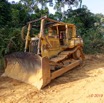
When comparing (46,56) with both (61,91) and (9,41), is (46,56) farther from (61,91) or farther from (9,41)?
(9,41)

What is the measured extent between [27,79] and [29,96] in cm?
117

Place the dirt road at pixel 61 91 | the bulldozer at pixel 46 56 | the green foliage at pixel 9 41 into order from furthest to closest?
1. the green foliage at pixel 9 41
2. the bulldozer at pixel 46 56
3. the dirt road at pixel 61 91

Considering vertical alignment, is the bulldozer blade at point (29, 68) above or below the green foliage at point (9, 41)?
below

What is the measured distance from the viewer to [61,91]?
665 cm

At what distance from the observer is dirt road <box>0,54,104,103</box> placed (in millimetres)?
5922

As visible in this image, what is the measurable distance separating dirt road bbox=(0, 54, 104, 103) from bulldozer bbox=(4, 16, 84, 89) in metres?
0.26

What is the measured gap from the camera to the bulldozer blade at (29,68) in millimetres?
6910

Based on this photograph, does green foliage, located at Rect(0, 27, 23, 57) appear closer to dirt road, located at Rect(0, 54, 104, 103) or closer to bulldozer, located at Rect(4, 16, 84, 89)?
bulldozer, located at Rect(4, 16, 84, 89)

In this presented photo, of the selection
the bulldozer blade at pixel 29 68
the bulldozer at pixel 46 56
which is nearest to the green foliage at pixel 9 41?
the bulldozer at pixel 46 56

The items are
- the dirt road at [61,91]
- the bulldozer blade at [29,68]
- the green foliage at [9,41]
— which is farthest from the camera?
the green foliage at [9,41]

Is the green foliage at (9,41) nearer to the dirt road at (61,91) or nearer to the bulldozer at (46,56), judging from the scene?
the bulldozer at (46,56)

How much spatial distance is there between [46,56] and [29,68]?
93 centimetres

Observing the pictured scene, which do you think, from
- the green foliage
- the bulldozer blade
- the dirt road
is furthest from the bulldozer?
the green foliage

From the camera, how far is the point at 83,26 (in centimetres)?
1852
